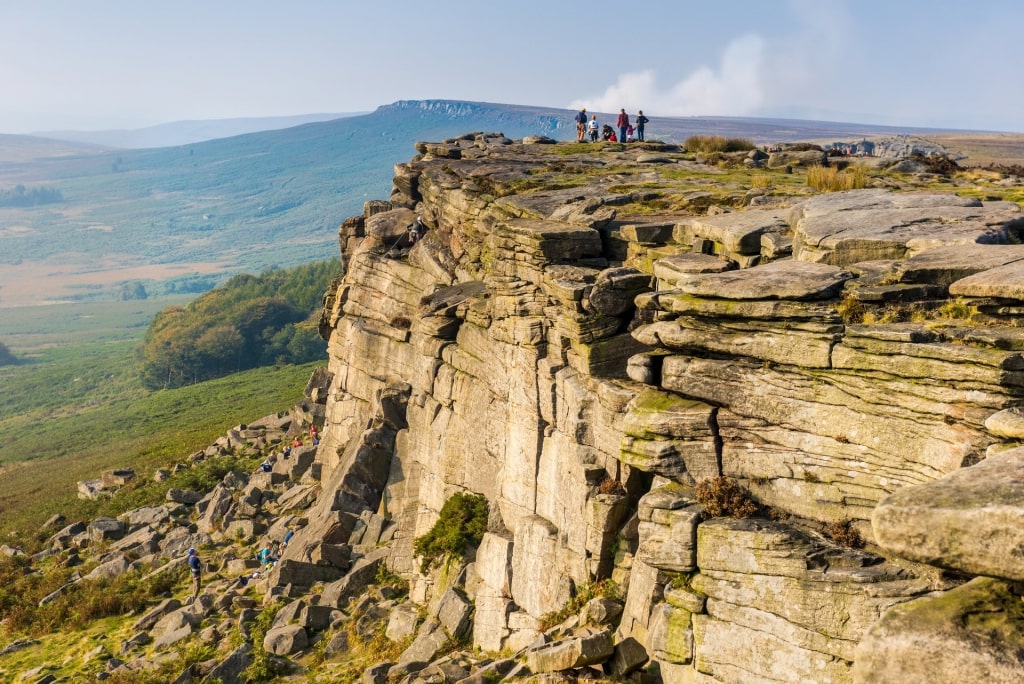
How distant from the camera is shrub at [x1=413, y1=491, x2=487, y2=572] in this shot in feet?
105

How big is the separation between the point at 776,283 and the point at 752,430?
3.36 metres

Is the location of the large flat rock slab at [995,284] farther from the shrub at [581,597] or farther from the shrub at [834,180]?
the shrub at [834,180]

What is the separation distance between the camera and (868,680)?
46.4ft

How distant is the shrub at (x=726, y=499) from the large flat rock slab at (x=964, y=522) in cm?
635

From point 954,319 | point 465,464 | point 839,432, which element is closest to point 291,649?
point 465,464

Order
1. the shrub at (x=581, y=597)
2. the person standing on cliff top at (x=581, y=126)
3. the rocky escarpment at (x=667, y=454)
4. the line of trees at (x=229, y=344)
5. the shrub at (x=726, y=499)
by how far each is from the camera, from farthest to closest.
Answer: the line of trees at (x=229, y=344), the person standing on cliff top at (x=581, y=126), the shrub at (x=581, y=597), the shrub at (x=726, y=499), the rocky escarpment at (x=667, y=454)

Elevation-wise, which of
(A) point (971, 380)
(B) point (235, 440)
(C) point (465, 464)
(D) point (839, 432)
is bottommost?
(B) point (235, 440)

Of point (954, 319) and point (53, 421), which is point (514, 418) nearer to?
point (954, 319)

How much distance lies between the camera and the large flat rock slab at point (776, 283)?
20.2 metres

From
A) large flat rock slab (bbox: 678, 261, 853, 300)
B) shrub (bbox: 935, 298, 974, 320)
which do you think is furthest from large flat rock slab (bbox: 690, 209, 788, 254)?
shrub (bbox: 935, 298, 974, 320)

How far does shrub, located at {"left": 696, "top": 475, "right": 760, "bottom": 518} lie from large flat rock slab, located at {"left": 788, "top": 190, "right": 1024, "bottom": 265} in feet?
22.3

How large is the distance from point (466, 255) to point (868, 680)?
30.6 meters

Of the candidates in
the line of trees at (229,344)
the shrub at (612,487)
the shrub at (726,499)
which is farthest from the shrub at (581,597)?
the line of trees at (229,344)

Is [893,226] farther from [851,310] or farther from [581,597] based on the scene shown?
[581,597]
